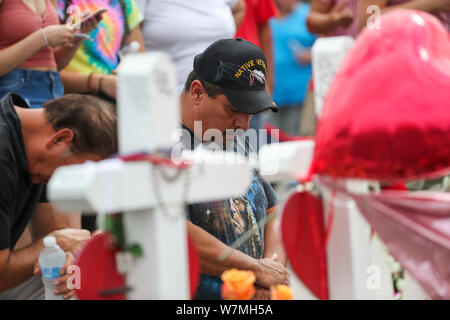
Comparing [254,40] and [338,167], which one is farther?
[254,40]

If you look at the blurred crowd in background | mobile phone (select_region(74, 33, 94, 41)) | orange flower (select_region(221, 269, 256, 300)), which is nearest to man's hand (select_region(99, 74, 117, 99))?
the blurred crowd in background

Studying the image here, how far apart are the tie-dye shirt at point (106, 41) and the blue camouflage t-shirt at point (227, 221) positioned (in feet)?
2.95

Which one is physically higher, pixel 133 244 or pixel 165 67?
pixel 165 67

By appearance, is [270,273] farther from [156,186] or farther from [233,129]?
[156,186]

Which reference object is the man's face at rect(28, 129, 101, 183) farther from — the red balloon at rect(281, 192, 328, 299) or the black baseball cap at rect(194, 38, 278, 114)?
the red balloon at rect(281, 192, 328, 299)

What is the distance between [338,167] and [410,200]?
0.16 metres

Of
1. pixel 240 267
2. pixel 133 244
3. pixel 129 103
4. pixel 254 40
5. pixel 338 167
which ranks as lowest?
pixel 240 267

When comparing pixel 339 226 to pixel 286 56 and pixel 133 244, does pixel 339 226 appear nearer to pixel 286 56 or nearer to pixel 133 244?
pixel 133 244

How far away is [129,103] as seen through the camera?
1199mm

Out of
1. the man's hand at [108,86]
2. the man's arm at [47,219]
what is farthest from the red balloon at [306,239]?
the man's hand at [108,86]

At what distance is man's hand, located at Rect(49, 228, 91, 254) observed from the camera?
2539 mm

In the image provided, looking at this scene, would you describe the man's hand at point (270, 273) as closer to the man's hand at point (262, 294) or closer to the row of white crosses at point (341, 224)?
the man's hand at point (262, 294)
